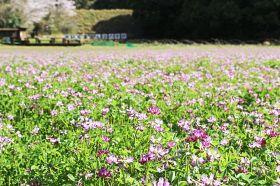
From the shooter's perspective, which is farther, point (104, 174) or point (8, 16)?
point (8, 16)

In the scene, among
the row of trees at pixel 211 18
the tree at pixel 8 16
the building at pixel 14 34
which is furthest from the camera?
the tree at pixel 8 16

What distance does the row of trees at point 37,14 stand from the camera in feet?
156

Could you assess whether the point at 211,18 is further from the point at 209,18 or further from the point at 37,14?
the point at 37,14

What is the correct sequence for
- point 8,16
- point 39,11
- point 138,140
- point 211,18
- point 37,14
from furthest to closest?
point 39,11 < point 37,14 < point 8,16 < point 211,18 < point 138,140

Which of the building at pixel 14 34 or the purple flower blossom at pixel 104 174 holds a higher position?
the building at pixel 14 34

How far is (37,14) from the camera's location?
180ft

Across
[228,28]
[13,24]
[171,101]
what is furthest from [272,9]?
[171,101]

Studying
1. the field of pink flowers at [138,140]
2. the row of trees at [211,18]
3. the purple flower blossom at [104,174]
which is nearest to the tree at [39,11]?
the row of trees at [211,18]

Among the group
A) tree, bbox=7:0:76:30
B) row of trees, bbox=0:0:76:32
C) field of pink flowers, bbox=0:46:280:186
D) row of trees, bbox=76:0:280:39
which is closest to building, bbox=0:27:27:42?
row of trees, bbox=0:0:76:32

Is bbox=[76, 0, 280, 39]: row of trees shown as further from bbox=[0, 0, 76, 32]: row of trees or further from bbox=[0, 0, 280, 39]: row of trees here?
bbox=[0, 0, 76, 32]: row of trees

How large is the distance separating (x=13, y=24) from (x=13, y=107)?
44735 mm

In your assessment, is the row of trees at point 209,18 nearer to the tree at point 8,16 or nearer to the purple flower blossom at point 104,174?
the tree at point 8,16

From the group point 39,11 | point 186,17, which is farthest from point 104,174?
point 39,11

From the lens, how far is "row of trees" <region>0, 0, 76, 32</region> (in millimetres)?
47469
